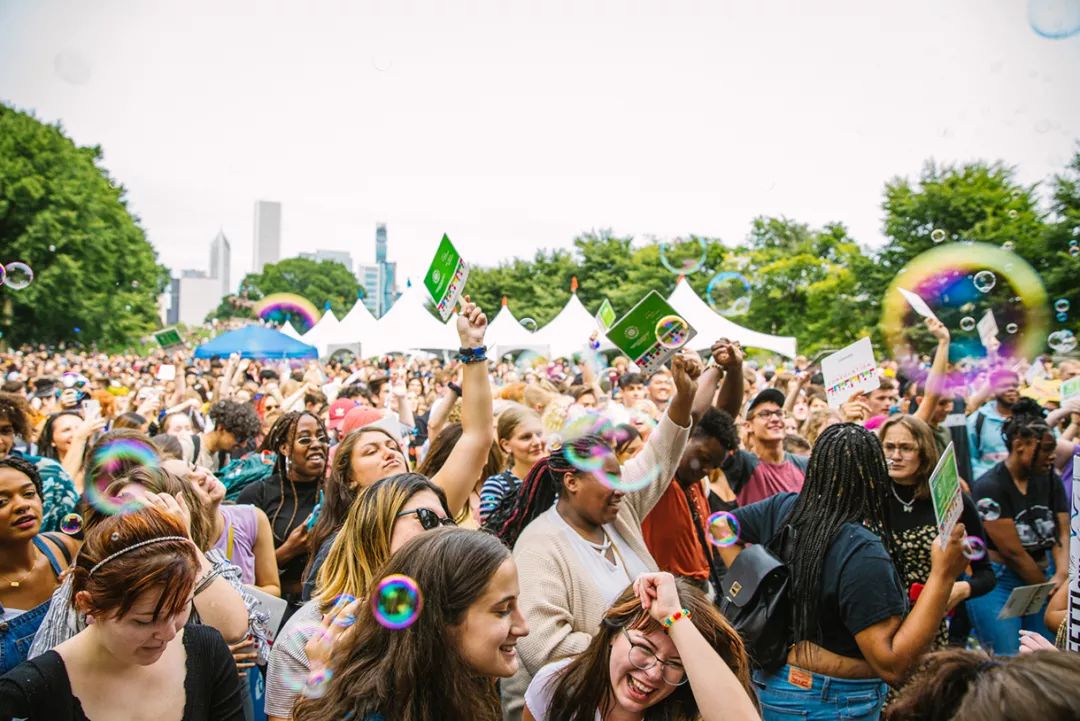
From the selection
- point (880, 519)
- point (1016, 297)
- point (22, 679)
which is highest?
point (1016, 297)

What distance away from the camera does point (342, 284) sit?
3989 inches

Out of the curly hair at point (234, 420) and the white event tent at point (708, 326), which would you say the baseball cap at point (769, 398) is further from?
the white event tent at point (708, 326)

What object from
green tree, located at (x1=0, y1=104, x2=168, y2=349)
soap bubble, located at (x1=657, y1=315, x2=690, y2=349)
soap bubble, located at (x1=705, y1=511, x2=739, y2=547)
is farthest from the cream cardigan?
green tree, located at (x1=0, y1=104, x2=168, y2=349)

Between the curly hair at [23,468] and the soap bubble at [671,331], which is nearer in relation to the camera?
the curly hair at [23,468]

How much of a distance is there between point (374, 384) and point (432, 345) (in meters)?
10.5

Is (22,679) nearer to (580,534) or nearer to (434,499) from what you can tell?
(434,499)

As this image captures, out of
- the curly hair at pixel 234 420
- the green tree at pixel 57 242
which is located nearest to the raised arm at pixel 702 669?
the curly hair at pixel 234 420

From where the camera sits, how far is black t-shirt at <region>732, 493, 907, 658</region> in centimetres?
254

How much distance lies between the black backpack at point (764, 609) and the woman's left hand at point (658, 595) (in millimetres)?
798

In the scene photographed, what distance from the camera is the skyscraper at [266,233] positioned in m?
182

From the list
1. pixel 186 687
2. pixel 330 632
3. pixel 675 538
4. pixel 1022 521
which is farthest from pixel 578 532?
pixel 1022 521

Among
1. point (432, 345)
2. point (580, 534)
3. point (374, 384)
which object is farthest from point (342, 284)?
point (580, 534)

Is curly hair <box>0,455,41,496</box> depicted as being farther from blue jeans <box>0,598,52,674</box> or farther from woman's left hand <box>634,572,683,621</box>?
woman's left hand <box>634,572,683,621</box>

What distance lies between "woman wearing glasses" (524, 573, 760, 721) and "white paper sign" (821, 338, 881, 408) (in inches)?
150
